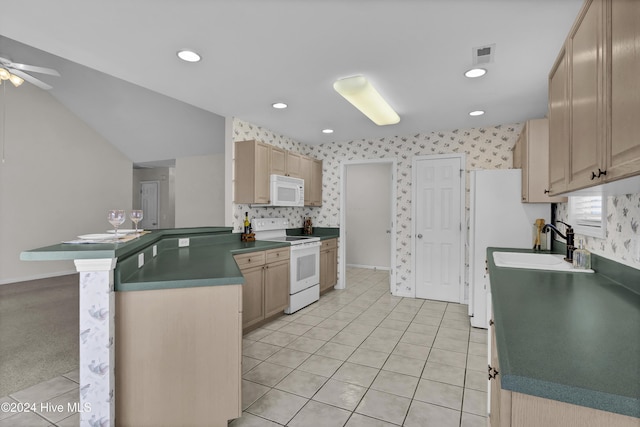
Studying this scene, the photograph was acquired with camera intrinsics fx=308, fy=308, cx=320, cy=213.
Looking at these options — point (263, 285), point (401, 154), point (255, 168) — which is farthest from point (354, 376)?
point (401, 154)

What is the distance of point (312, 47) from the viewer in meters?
2.16

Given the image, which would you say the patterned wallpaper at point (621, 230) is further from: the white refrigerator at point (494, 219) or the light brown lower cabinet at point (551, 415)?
the light brown lower cabinet at point (551, 415)

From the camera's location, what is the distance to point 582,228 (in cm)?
237

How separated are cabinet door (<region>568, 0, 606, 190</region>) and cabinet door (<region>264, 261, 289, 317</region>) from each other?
2.81 meters

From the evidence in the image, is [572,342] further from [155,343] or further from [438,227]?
[438,227]

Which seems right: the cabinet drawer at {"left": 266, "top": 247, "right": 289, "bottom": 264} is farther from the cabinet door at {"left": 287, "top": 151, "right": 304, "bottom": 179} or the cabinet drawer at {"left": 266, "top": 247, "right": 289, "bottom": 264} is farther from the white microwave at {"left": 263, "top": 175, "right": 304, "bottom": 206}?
the cabinet door at {"left": 287, "top": 151, "right": 304, "bottom": 179}

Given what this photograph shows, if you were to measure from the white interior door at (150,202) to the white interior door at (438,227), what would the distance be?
7287mm

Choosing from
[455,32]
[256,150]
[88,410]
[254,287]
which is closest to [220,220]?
[256,150]

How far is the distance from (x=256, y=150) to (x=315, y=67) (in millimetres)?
1526

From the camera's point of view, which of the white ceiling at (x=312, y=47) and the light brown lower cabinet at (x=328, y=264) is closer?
the white ceiling at (x=312, y=47)

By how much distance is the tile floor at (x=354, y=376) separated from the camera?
6.24 ft

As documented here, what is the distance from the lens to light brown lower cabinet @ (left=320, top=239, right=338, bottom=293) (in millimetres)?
4637

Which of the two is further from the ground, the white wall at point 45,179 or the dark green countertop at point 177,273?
the white wall at point 45,179

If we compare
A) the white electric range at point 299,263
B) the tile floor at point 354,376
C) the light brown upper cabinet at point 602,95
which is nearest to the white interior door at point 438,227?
the tile floor at point 354,376
